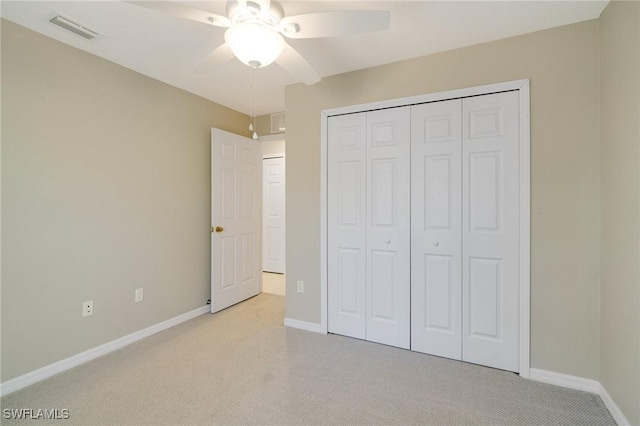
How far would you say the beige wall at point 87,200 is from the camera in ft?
6.49

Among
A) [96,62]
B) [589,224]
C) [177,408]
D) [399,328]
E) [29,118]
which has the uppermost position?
[96,62]

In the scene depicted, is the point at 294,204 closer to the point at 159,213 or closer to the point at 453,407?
the point at 159,213

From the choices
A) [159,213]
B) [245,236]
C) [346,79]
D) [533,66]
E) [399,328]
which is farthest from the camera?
[245,236]

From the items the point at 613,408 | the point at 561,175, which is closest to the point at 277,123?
the point at 561,175

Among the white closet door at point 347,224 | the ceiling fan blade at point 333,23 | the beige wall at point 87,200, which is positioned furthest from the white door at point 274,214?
the ceiling fan blade at point 333,23

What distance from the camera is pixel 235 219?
3.61 m

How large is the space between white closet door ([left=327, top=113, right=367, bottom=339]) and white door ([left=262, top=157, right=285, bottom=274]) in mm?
2718

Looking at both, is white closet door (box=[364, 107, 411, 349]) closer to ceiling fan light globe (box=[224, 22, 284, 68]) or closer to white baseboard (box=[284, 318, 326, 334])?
white baseboard (box=[284, 318, 326, 334])

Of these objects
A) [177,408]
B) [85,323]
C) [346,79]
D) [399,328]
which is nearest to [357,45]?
[346,79]

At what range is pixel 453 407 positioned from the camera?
5.91 ft

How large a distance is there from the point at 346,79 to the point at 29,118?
233 cm

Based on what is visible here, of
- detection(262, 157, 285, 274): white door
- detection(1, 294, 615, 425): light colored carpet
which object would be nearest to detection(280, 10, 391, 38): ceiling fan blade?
detection(1, 294, 615, 425): light colored carpet

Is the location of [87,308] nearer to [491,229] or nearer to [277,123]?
[277,123]

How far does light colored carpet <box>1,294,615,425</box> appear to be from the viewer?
172 centimetres
